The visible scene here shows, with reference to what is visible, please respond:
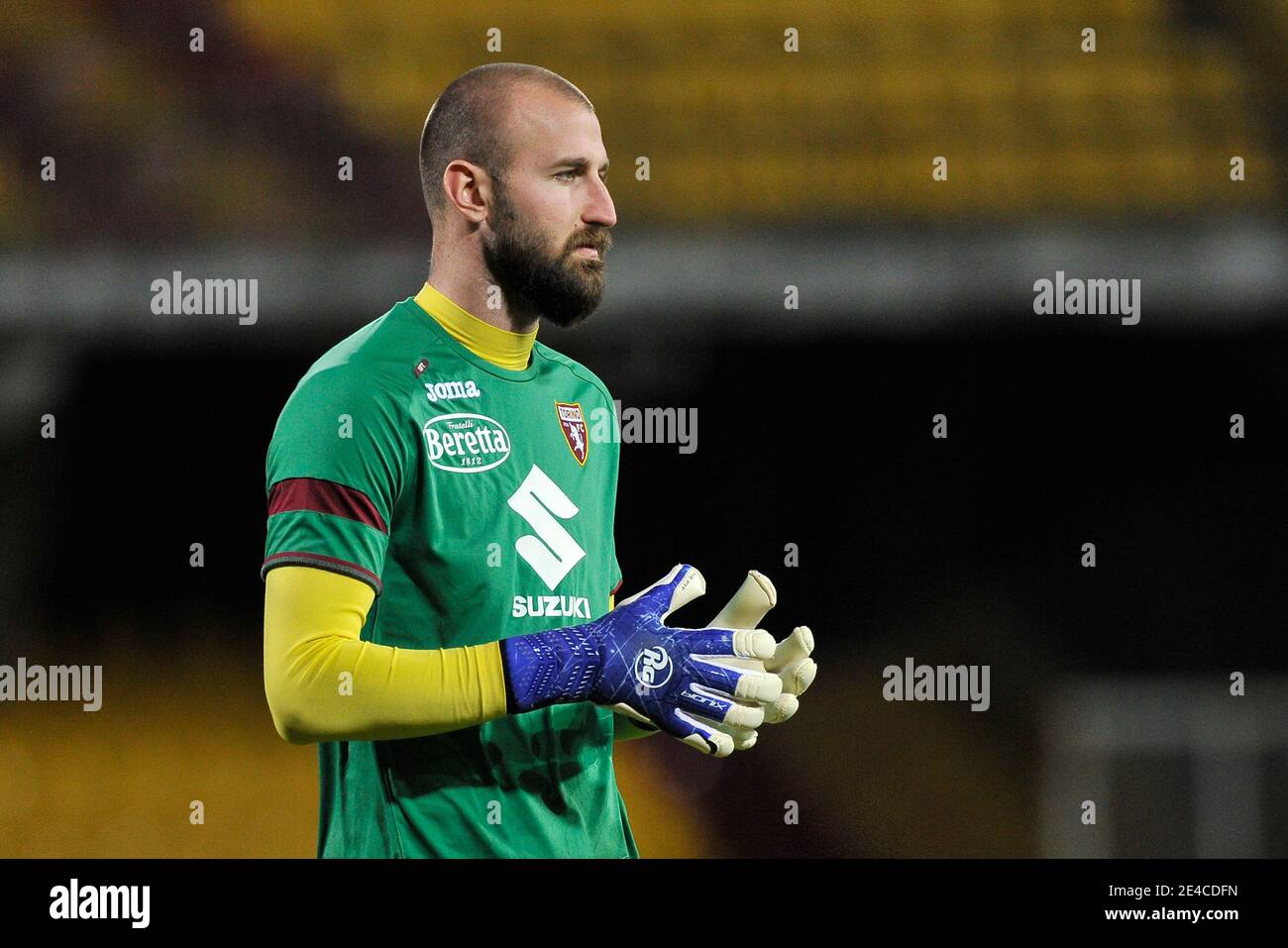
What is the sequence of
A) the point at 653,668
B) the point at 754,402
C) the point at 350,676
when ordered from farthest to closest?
the point at 754,402 → the point at 653,668 → the point at 350,676

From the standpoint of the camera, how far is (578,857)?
202 cm

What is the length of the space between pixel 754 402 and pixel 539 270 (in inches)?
113

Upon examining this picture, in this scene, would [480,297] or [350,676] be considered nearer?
[350,676]

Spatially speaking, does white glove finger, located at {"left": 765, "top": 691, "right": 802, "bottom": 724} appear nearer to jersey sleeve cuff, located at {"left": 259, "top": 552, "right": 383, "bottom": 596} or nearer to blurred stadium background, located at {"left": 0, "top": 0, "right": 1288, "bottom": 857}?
jersey sleeve cuff, located at {"left": 259, "top": 552, "right": 383, "bottom": 596}

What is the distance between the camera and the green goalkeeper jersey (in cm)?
183

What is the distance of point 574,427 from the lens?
86.2 inches

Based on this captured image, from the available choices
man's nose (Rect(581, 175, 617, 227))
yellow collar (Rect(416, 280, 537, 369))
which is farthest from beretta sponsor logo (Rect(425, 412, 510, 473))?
man's nose (Rect(581, 175, 617, 227))

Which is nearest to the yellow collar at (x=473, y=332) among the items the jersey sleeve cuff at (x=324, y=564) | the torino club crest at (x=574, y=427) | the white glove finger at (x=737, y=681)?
the torino club crest at (x=574, y=427)

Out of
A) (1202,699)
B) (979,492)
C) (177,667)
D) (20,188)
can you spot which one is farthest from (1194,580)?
(20,188)

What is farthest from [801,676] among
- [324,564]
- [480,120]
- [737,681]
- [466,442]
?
[480,120]

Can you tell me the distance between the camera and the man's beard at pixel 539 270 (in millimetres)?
2074

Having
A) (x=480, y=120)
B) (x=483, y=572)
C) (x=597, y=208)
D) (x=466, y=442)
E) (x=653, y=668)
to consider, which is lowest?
(x=653, y=668)

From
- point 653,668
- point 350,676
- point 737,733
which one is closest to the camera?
point 350,676

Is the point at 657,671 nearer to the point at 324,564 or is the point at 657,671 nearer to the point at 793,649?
the point at 793,649
